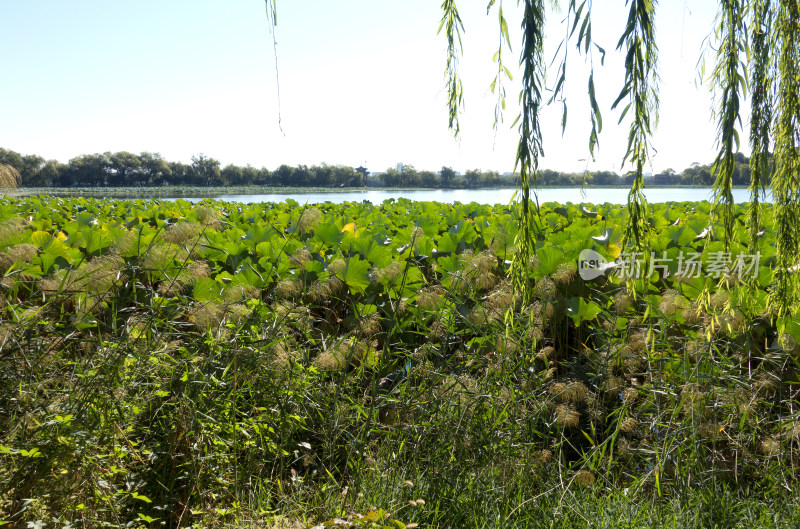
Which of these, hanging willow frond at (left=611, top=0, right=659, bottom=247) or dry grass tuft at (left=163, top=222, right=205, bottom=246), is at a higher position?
hanging willow frond at (left=611, top=0, right=659, bottom=247)

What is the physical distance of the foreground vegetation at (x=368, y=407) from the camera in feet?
6.66

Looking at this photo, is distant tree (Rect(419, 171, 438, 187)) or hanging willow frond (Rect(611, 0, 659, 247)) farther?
distant tree (Rect(419, 171, 438, 187))

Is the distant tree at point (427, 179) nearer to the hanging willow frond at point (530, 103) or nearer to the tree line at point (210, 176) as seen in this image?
the tree line at point (210, 176)

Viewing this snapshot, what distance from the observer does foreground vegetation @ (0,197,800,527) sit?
203cm

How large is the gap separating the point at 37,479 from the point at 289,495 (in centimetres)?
93

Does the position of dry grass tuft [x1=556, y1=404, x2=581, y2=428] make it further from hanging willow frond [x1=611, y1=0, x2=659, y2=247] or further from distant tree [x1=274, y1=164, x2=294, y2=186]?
distant tree [x1=274, y1=164, x2=294, y2=186]

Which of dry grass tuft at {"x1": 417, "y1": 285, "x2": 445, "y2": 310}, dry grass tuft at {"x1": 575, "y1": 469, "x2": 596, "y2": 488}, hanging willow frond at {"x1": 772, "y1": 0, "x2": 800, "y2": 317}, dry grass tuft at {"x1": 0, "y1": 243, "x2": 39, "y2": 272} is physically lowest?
dry grass tuft at {"x1": 575, "y1": 469, "x2": 596, "y2": 488}

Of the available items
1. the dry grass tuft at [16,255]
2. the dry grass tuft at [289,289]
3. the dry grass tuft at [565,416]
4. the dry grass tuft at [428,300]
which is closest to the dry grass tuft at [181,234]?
the dry grass tuft at [16,255]

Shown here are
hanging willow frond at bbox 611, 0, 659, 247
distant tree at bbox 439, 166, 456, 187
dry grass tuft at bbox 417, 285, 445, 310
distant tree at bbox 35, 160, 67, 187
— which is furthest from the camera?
distant tree at bbox 35, 160, 67, 187

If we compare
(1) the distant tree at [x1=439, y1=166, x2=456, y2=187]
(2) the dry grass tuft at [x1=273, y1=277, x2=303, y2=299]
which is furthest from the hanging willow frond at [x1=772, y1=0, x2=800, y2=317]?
(1) the distant tree at [x1=439, y1=166, x2=456, y2=187]

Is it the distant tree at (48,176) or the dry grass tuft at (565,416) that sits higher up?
the distant tree at (48,176)

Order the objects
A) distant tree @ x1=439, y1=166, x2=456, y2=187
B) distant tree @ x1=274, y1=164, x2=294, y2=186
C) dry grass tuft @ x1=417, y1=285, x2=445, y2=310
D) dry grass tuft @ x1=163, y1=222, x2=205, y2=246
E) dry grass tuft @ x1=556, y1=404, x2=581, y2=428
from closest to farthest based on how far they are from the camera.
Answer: dry grass tuft @ x1=556, y1=404, x2=581, y2=428
dry grass tuft @ x1=417, y1=285, x2=445, y2=310
dry grass tuft @ x1=163, y1=222, x2=205, y2=246
distant tree @ x1=439, y1=166, x2=456, y2=187
distant tree @ x1=274, y1=164, x2=294, y2=186

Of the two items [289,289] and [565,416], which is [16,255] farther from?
[565,416]

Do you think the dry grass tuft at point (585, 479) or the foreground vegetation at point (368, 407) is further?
the dry grass tuft at point (585, 479)
